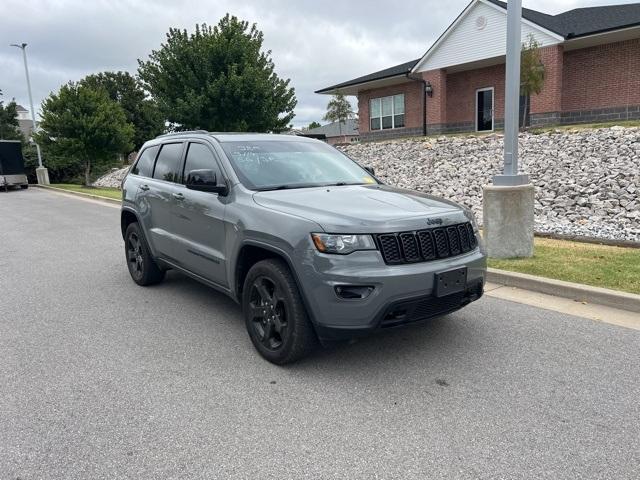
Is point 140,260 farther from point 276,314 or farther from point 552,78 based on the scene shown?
point 552,78

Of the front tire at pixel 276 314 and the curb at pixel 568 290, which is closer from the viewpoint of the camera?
the front tire at pixel 276 314

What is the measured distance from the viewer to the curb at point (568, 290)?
201 inches

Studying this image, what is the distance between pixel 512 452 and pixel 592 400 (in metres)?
0.93

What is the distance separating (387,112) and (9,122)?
4150 centimetres

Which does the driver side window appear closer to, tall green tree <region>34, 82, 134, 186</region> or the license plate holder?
the license plate holder

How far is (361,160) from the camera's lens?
18797 millimetres

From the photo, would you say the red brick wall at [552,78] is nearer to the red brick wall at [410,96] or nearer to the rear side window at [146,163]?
the red brick wall at [410,96]

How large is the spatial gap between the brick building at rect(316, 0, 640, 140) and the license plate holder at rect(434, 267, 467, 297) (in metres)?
17.8

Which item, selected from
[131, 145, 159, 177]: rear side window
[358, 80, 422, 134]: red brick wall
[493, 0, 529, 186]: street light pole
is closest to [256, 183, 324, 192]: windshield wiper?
[131, 145, 159, 177]: rear side window

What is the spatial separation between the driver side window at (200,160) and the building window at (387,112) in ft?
73.9

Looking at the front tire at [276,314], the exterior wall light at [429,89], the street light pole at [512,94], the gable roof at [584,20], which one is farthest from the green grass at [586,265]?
the exterior wall light at [429,89]

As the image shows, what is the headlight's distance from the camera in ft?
11.5

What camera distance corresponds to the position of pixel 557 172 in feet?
37.7

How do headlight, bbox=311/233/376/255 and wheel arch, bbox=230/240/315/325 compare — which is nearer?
headlight, bbox=311/233/376/255
